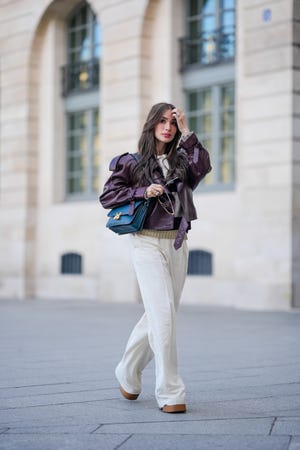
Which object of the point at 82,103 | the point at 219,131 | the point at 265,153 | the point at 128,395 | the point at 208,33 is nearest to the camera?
the point at 128,395

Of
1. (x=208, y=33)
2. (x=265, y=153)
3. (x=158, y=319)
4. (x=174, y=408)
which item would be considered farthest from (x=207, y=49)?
(x=174, y=408)

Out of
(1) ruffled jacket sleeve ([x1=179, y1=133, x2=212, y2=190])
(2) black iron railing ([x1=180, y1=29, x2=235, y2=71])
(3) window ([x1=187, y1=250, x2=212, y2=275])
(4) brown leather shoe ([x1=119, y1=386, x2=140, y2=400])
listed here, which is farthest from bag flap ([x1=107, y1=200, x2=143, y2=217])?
(2) black iron railing ([x1=180, y1=29, x2=235, y2=71])

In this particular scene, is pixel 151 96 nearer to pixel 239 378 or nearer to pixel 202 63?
pixel 202 63

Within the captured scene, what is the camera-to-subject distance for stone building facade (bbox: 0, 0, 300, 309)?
51.1 feet

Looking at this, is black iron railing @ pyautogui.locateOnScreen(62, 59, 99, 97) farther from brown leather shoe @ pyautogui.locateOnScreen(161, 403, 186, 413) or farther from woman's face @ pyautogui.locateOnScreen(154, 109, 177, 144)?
brown leather shoe @ pyautogui.locateOnScreen(161, 403, 186, 413)

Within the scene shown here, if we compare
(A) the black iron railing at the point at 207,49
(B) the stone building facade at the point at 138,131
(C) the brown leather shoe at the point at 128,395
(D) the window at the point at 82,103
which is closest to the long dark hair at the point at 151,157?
(C) the brown leather shoe at the point at 128,395

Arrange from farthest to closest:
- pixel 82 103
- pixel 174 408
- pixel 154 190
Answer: pixel 82 103, pixel 154 190, pixel 174 408

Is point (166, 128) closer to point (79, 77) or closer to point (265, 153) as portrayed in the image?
point (265, 153)

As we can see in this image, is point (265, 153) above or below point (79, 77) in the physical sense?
below

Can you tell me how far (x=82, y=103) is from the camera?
20828mm

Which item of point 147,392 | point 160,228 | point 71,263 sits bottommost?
point 71,263

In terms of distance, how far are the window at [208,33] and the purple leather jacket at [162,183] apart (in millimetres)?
11616

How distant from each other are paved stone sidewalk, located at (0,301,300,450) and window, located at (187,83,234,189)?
5553 millimetres

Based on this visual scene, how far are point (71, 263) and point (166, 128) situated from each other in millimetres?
14538
